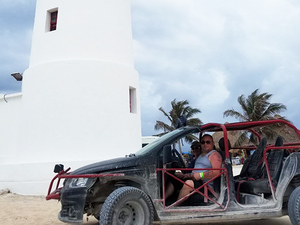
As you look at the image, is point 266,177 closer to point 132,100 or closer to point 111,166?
point 111,166

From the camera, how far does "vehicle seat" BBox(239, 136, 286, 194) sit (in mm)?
5223

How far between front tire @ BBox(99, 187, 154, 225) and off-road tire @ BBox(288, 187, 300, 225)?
2.16 meters

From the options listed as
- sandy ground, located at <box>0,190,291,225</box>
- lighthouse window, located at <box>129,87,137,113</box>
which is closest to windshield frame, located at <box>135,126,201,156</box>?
sandy ground, located at <box>0,190,291,225</box>

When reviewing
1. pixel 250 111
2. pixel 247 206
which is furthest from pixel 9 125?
pixel 250 111

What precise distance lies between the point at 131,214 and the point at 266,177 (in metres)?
2.57

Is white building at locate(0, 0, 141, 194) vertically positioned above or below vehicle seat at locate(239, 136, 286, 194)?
above

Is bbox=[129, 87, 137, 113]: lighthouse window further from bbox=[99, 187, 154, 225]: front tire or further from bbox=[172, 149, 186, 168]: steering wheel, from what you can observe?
bbox=[99, 187, 154, 225]: front tire

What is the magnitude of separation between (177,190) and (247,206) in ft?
3.62

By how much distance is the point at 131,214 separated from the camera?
435 centimetres

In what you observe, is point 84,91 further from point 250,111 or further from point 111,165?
point 250,111


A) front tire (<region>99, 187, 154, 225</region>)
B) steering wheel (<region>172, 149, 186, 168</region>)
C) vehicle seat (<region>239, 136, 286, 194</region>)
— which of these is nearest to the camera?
front tire (<region>99, 187, 154, 225</region>)

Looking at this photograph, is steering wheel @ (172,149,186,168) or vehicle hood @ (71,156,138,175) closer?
vehicle hood @ (71,156,138,175)

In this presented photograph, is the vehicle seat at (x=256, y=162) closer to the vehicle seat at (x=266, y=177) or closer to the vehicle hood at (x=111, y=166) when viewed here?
the vehicle seat at (x=266, y=177)

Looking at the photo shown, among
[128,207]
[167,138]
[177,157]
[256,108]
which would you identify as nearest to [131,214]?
[128,207]
